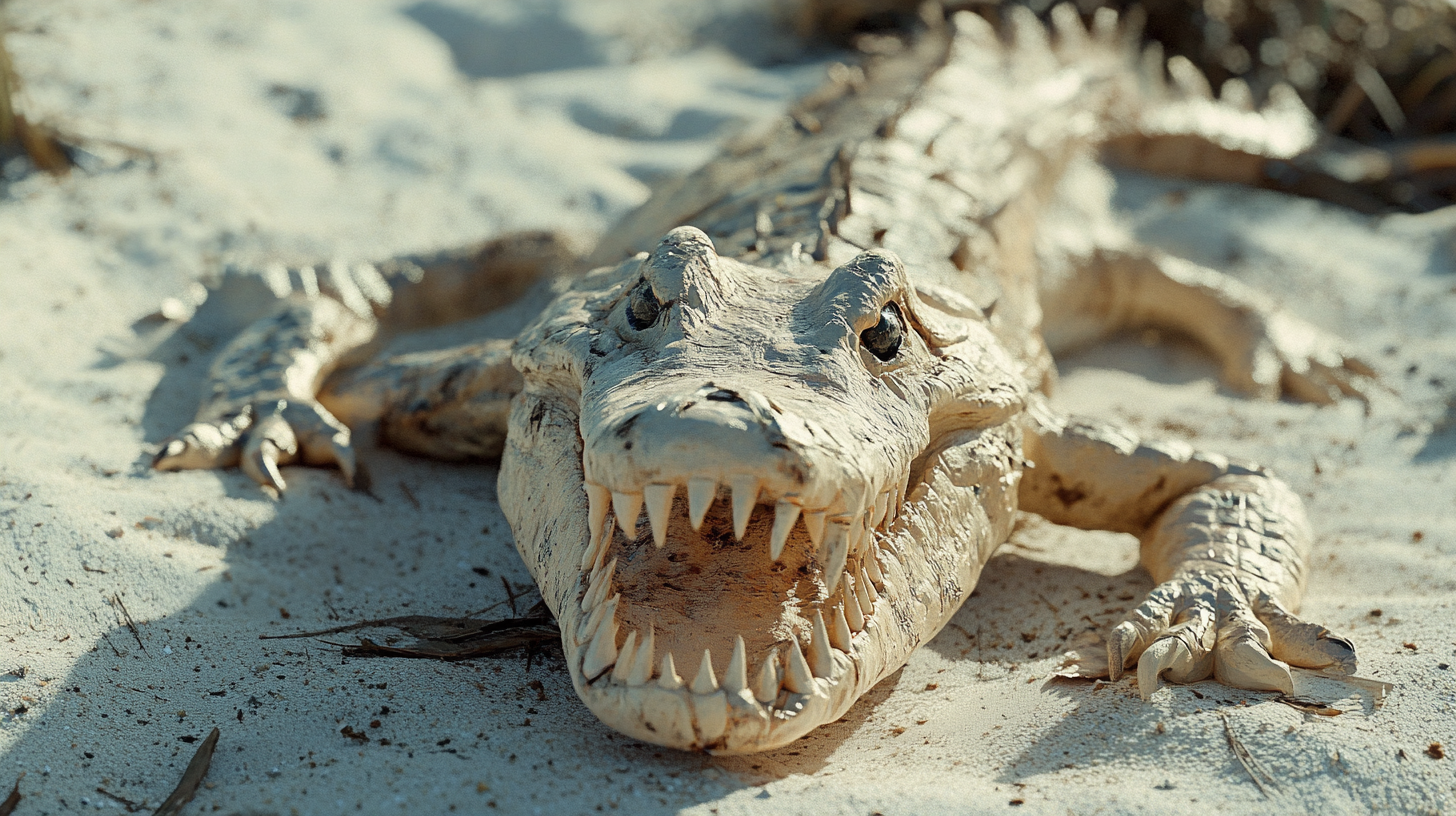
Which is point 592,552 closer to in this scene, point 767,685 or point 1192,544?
point 767,685

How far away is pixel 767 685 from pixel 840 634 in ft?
0.74

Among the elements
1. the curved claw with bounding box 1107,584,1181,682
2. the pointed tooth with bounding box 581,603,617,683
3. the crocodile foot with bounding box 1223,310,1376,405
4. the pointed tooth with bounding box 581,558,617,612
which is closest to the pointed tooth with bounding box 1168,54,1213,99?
the crocodile foot with bounding box 1223,310,1376,405

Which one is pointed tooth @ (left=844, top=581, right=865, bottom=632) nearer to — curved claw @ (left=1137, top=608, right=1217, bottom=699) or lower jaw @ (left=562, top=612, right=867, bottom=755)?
lower jaw @ (left=562, top=612, right=867, bottom=755)

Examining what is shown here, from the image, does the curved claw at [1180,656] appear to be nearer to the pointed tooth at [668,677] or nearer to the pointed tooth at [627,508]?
the pointed tooth at [668,677]

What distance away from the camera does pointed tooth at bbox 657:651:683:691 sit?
1992mm

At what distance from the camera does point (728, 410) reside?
1.97 m

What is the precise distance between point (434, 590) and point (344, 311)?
1.75 m

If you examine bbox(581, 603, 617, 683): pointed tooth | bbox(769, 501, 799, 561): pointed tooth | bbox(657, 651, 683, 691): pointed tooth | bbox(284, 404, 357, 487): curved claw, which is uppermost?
bbox(769, 501, 799, 561): pointed tooth

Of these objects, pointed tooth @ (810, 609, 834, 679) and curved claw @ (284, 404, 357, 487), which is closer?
pointed tooth @ (810, 609, 834, 679)

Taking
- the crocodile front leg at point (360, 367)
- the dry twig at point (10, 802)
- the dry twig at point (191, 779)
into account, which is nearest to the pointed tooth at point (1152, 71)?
the crocodile front leg at point (360, 367)

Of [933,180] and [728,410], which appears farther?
[933,180]

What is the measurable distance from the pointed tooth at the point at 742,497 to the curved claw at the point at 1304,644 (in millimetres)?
1519

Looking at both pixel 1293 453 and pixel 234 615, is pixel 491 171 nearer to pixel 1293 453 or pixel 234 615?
pixel 234 615

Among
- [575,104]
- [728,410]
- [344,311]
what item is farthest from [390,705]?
[575,104]
